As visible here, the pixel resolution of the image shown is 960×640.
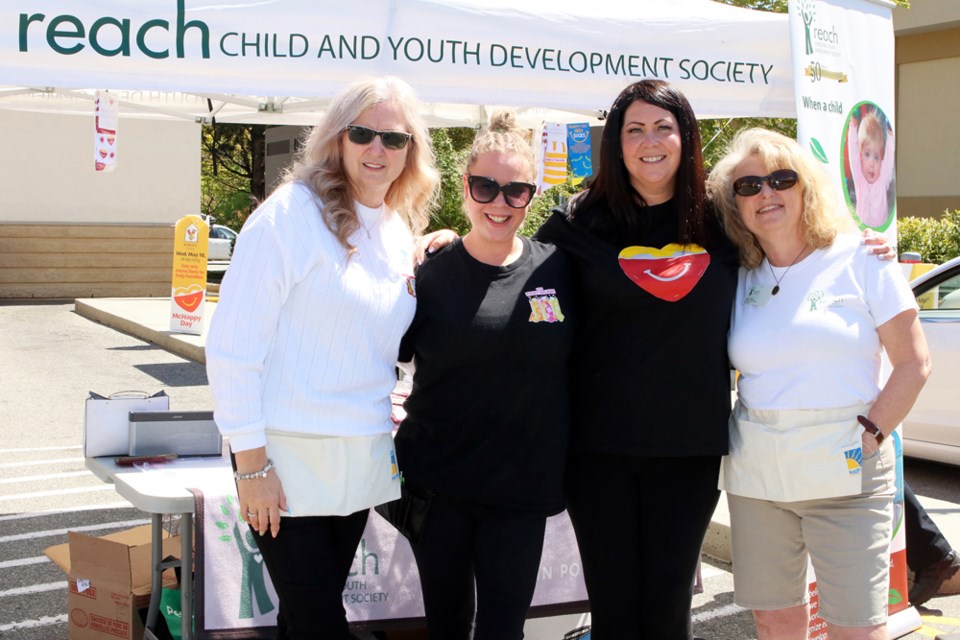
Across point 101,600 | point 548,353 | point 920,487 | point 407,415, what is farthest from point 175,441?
point 920,487

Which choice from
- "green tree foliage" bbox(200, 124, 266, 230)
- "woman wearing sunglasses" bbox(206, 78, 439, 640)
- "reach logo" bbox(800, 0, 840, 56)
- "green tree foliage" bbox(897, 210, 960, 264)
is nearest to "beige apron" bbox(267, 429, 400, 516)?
"woman wearing sunglasses" bbox(206, 78, 439, 640)

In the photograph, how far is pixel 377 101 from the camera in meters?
2.62

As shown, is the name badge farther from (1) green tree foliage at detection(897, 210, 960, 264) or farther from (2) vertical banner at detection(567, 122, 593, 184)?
(1) green tree foliage at detection(897, 210, 960, 264)

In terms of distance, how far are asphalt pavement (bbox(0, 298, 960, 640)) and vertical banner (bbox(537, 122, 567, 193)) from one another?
11.5 ft

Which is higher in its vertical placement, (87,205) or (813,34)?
(87,205)

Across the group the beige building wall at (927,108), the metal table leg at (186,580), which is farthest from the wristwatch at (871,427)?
the beige building wall at (927,108)

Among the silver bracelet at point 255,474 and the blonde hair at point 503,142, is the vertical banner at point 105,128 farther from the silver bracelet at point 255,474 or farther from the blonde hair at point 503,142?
the silver bracelet at point 255,474

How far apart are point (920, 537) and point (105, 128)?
284 inches

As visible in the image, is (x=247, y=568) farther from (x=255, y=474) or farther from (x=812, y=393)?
(x=812, y=393)

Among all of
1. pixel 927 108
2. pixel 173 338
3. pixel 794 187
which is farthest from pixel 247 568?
pixel 927 108

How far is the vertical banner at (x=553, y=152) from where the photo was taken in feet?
26.6

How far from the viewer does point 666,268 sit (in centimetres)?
272

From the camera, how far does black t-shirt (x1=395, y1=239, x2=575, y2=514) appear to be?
8.59 feet

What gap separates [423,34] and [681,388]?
159 cm
